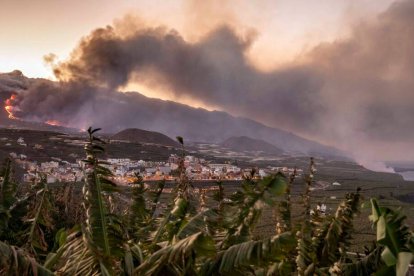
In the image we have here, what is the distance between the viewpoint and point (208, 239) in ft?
18.1

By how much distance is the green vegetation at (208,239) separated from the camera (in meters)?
5.62

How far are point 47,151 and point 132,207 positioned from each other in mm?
148128

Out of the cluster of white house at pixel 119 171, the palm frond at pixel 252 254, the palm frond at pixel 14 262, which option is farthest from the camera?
the cluster of white house at pixel 119 171

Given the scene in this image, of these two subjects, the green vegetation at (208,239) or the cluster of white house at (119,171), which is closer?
the green vegetation at (208,239)

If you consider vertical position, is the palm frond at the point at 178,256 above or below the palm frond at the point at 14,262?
above

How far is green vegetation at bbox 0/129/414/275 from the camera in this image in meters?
5.62

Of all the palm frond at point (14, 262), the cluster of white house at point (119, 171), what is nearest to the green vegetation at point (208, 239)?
the palm frond at point (14, 262)

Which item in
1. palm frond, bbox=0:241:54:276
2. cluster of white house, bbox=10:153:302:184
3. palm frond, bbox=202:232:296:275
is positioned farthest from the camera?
cluster of white house, bbox=10:153:302:184

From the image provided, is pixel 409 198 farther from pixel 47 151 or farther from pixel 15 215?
pixel 15 215

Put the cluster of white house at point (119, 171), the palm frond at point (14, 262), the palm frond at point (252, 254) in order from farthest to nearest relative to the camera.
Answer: the cluster of white house at point (119, 171) → the palm frond at point (252, 254) → the palm frond at point (14, 262)

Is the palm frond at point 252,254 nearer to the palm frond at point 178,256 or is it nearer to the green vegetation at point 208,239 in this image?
the green vegetation at point 208,239

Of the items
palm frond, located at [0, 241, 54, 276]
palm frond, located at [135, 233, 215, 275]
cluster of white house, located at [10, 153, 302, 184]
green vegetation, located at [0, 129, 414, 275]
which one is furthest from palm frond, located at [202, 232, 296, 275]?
palm frond, located at [0, 241, 54, 276]

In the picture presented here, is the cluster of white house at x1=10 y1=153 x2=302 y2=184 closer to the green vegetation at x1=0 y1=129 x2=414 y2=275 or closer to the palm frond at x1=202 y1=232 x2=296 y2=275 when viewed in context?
the green vegetation at x1=0 y1=129 x2=414 y2=275

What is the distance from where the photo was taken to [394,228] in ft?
21.9
